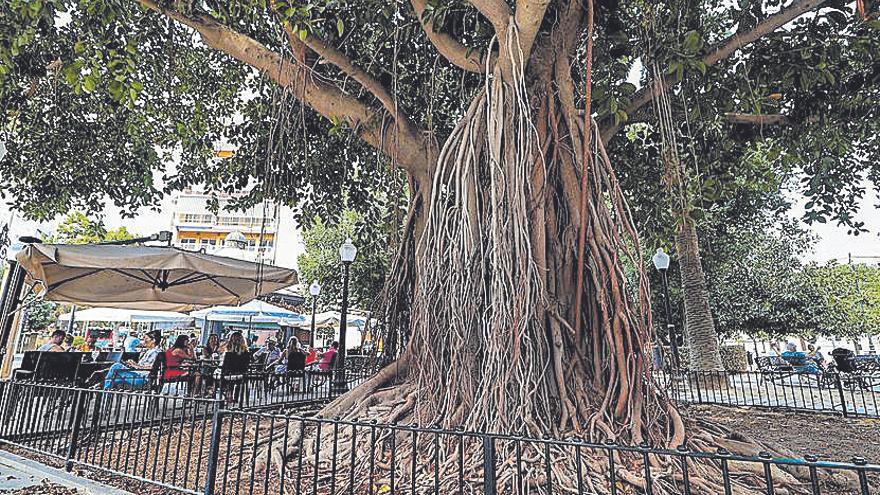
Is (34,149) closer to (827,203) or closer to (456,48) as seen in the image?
(456,48)

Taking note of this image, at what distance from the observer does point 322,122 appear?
6.79 m

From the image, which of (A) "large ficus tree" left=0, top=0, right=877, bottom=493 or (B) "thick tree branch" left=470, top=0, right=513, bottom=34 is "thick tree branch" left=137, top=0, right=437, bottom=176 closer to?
(A) "large ficus tree" left=0, top=0, right=877, bottom=493

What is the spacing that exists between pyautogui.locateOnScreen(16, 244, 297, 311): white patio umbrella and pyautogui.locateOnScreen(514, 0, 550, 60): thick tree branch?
155 inches

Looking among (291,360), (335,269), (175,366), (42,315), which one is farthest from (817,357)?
(42,315)

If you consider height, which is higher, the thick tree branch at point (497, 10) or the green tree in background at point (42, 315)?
the thick tree branch at point (497, 10)

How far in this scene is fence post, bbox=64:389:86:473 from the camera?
12.2 ft

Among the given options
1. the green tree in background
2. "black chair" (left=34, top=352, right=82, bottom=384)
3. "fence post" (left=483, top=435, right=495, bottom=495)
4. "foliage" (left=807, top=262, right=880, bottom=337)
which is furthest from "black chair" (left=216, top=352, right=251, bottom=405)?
the green tree in background

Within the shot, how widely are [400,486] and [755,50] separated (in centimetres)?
499

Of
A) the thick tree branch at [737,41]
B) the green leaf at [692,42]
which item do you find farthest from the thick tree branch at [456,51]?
the green leaf at [692,42]

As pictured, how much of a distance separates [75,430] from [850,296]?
881 inches

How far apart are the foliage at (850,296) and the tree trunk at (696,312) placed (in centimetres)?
748

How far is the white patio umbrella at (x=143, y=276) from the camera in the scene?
17.6 feet

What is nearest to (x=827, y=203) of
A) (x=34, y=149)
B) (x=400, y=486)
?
(x=400, y=486)

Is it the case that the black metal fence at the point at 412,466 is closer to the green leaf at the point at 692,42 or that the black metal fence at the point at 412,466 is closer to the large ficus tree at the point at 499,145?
the large ficus tree at the point at 499,145
